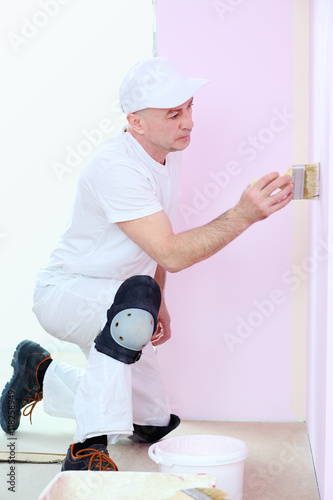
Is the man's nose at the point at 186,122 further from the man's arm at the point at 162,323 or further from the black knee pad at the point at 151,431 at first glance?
the black knee pad at the point at 151,431

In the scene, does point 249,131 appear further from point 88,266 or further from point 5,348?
point 5,348

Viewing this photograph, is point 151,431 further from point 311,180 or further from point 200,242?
point 311,180

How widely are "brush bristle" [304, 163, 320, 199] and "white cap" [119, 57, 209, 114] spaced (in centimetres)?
40

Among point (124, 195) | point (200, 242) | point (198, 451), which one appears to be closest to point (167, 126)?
point (124, 195)

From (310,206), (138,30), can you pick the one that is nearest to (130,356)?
(310,206)

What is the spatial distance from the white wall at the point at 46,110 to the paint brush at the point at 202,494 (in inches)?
68.3

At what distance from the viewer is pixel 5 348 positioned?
296cm

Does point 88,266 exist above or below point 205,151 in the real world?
below

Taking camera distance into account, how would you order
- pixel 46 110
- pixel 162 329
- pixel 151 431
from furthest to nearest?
pixel 46 110 < pixel 162 329 < pixel 151 431

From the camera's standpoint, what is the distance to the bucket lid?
4.57ft

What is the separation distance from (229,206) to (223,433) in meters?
0.74

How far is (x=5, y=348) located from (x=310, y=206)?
5.39ft

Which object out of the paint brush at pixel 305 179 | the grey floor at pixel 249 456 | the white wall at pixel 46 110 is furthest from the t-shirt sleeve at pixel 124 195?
the white wall at pixel 46 110

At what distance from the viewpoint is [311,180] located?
5.25 feet
